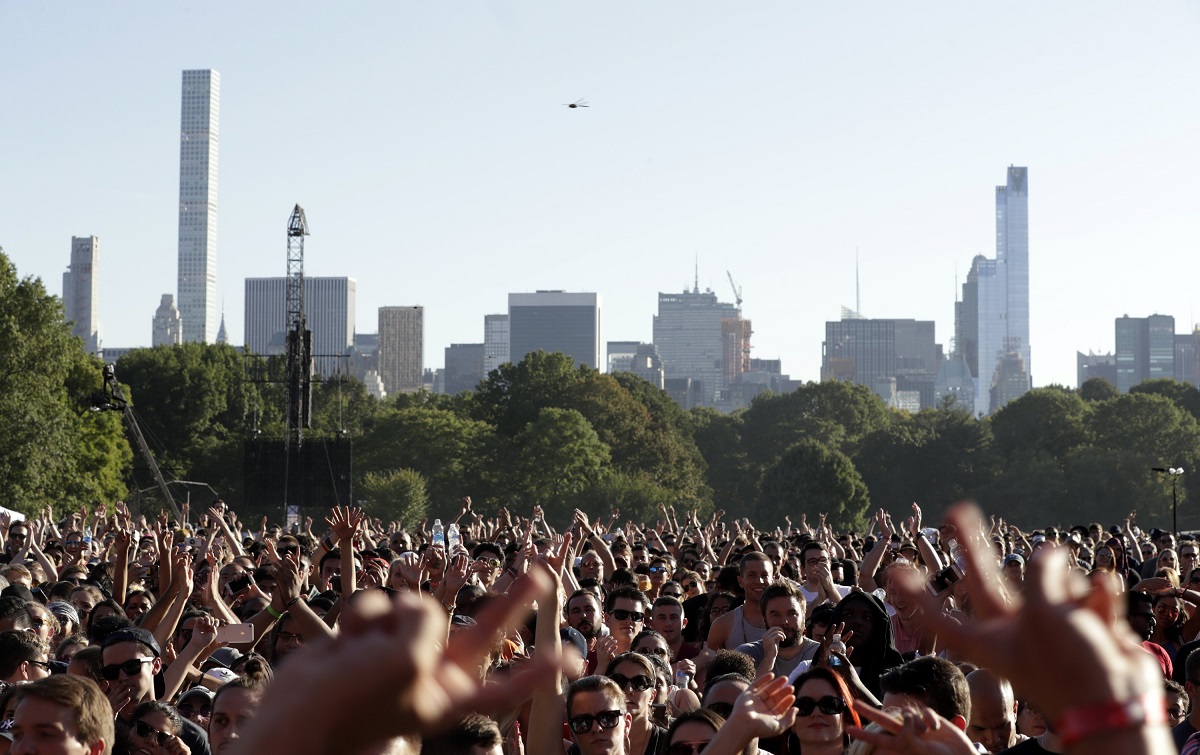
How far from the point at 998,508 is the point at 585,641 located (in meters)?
79.8

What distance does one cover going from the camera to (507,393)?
88125 mm

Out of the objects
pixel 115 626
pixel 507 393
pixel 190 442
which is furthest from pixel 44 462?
pixel 115 626

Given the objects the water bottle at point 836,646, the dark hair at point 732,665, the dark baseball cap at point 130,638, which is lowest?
the dark hair at point 732,665

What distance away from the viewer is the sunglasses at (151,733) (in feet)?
18.9

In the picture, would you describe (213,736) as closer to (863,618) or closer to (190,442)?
(863,618)

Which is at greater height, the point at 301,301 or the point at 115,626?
the point at 301,301

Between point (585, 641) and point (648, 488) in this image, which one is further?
point (648, 488)

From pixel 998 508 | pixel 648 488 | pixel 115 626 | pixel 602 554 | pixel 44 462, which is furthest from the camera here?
pixel 998 508

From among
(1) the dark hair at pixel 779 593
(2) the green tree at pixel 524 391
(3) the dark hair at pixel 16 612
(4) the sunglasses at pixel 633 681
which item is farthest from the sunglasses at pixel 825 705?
(2) the green tree at pixel 524 391

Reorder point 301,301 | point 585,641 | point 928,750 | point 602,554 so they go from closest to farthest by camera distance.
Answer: point 928,750, point 585,641, point 602,554, point 301,301

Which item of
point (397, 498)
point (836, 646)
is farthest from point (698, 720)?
point (397, 498)

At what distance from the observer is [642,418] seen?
89.6m

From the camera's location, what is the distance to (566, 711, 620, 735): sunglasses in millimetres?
5547

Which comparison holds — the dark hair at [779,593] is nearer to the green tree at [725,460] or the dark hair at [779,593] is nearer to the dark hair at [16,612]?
the dark hair at [16,612]
